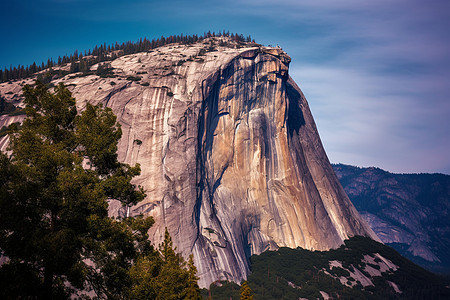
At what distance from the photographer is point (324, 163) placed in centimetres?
17062

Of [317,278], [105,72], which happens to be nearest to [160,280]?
[317,278]

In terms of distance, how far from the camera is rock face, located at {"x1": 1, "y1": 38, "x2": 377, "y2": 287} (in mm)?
102250

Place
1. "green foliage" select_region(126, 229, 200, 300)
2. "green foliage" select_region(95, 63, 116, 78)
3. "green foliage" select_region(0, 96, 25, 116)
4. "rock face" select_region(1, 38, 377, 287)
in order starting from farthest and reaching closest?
"green foliage" select_region(95, 63, 116, 78), "green foliage" select_region(0, 96, 25, 116), "rock face" select_region(1, 38, 377, 287), "green foliage" select_region(126, 229, 200, 300)

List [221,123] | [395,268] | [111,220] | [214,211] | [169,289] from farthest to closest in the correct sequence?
1. [395,268]
2. [221,123]
3. [214,211]
4. [169,289]
5. [111,220]

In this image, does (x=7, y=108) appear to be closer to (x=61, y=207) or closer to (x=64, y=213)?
(x=61, y=207)

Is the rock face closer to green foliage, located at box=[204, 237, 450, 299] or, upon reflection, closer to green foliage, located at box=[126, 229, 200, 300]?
green foliage, located at box=[204, 237, 450, 299]

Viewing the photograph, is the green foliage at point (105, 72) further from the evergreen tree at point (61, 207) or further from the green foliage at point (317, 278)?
the evergreen tree at point (61, 207)

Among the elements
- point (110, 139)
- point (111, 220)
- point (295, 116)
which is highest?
point (295, 116)

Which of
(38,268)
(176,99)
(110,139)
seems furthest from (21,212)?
(176,99)

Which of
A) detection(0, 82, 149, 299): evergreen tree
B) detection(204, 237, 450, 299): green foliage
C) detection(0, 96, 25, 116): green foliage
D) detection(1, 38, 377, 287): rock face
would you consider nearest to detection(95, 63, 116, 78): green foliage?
detection(1, 38, 377, 287): rock face

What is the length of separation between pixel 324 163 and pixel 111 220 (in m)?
154

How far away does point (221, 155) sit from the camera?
126688 mm

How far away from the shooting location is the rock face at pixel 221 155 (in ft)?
335

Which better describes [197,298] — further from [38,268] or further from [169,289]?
[38,268]
